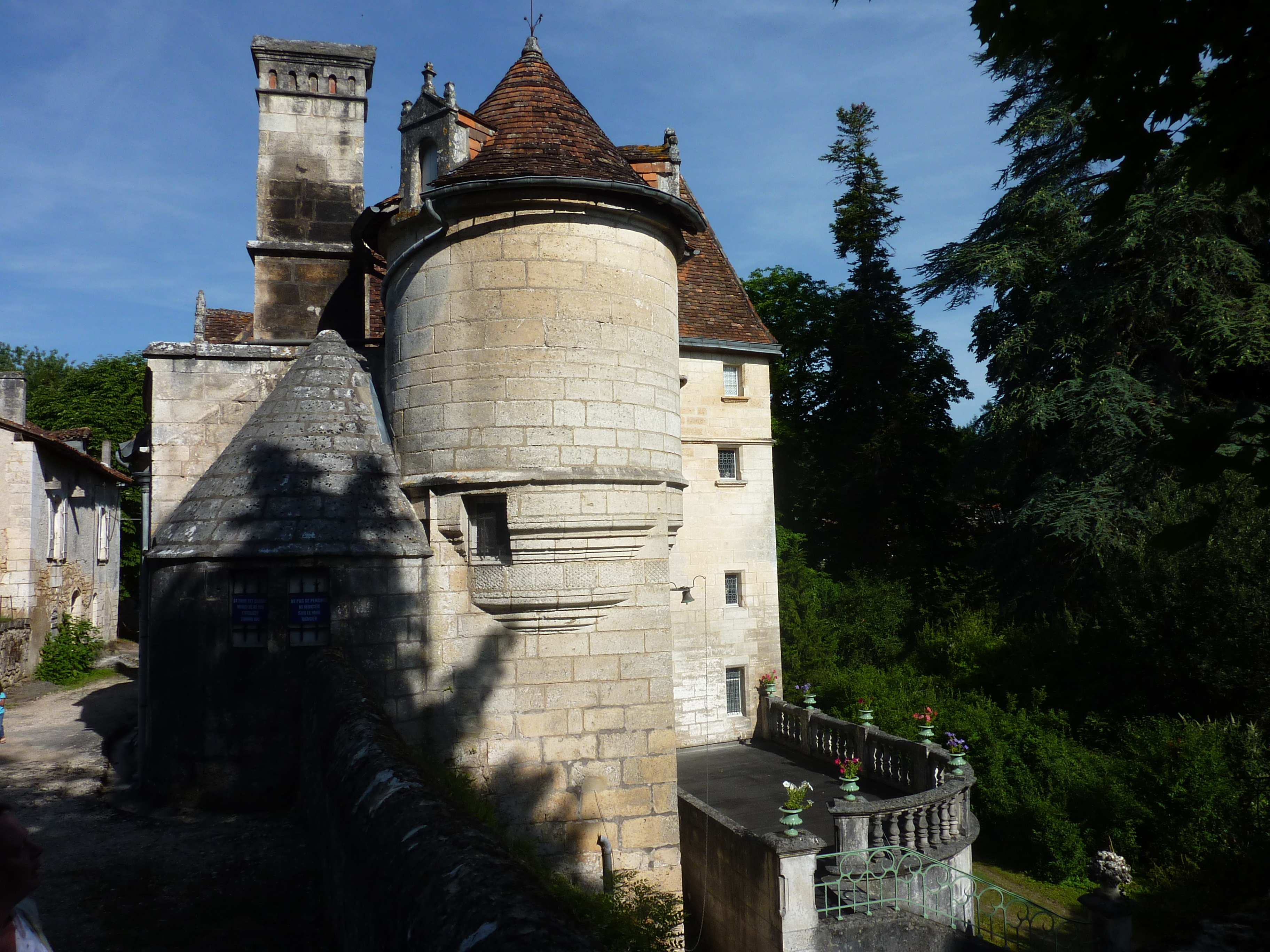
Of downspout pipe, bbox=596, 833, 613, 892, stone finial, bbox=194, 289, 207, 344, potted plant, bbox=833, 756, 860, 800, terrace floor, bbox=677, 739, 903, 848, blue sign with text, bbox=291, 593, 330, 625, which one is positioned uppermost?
stone finial, bbox=194, 289, 207, 344

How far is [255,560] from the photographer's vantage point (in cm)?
670

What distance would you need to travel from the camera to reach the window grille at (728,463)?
17484 mm

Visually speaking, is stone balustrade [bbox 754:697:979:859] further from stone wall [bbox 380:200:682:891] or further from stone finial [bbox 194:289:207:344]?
stone finial [bbox 194:289:207:344]

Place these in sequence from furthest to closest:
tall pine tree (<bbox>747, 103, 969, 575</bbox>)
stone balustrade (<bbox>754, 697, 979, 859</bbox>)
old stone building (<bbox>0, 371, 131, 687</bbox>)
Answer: tall pine tree (<bbox>747, 103, 969, 575</bbox>), old stone building (<bbox>0, 371, 131, 687</bbox>), stone balustrade (<bbox>754, 697, 979, 859</bbox>)

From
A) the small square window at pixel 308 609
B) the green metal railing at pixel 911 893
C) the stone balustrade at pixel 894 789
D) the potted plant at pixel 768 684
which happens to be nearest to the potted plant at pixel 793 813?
the green metal railing at pixel 911 893

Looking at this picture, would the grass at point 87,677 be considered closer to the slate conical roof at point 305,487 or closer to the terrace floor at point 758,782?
the terrace floor at point 758,782

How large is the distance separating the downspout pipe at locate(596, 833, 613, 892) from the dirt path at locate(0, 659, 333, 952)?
2.82 metres

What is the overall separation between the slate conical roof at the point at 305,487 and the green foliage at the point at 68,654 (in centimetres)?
1390

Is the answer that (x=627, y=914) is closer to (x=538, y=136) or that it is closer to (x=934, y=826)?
(x=934, y=826)

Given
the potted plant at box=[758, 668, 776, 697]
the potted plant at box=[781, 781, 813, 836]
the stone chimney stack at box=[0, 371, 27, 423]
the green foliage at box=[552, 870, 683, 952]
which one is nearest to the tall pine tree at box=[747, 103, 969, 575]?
the potted plant at box=[758, 668, 776, 697]

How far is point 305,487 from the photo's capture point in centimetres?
717

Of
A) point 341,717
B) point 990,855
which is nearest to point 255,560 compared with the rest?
point 341,717

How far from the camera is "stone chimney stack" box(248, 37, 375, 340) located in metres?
11.1

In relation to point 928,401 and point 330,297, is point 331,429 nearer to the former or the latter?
point 330,297
